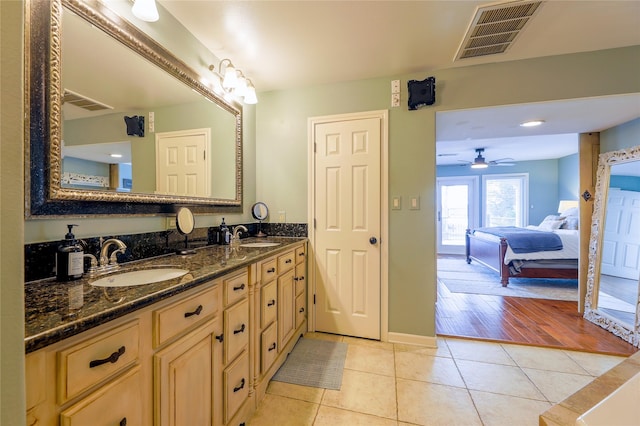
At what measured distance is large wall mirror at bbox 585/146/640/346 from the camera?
2.29 metres

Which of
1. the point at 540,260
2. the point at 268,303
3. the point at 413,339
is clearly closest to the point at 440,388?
the point at 413,339

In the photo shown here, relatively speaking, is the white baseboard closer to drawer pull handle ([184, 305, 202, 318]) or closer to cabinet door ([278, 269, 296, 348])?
cabinet door ([278, 269, 296, 348])

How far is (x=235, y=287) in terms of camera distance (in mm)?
1321

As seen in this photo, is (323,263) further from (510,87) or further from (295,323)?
(510,87)

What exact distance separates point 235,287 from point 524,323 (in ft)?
10.1

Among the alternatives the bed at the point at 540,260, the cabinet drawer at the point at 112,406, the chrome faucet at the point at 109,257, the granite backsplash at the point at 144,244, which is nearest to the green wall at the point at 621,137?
the bed at the point at 540,260

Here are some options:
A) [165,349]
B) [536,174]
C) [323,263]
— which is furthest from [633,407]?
[536,174]

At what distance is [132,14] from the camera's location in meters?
1.38

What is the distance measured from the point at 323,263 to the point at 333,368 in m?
0.91

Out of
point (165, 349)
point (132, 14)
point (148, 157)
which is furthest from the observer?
point (148, 157)

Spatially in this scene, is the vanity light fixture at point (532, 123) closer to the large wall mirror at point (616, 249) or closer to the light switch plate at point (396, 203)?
the large wall mirror at point (616, 249)

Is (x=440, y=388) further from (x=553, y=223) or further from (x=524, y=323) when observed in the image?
(x=553, y=223)

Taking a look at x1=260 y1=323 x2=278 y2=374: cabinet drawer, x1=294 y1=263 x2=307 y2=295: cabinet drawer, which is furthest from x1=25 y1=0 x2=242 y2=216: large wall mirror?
x1=260 y1=323 x2=278 y2=374: cabinet drawer

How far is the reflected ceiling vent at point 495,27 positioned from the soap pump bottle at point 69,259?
251 cm
